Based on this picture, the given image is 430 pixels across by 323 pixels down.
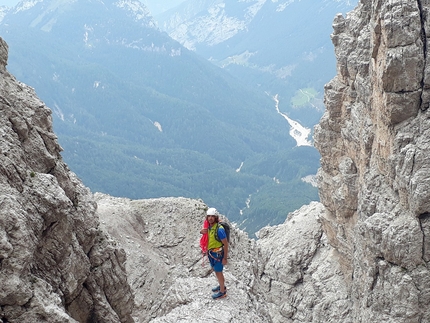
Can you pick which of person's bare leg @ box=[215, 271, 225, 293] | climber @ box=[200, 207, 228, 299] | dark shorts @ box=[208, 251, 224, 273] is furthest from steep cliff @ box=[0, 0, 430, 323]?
climber @ box=[200, 207, 228, 299]

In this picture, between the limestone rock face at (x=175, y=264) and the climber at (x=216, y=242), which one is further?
the limestone rock face at (x=175, y=264)

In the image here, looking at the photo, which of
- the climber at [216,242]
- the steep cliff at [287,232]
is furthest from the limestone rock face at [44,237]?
the climber at [216,242]

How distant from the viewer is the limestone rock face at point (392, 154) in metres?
27.8

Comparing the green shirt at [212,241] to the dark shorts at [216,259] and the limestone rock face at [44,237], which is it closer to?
the dark shorts at [216,259]

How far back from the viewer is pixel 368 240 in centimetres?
3238

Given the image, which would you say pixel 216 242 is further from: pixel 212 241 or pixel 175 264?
pixel 175 264

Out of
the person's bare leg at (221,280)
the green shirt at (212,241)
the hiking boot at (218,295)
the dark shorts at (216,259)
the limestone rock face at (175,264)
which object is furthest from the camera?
the hiking boot at (218,295)

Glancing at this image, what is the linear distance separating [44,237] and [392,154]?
2051 cm

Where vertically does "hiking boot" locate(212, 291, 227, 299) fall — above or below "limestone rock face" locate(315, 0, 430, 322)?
below

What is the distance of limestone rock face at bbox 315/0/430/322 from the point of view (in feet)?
91.3

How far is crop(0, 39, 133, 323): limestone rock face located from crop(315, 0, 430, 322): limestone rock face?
625 inches

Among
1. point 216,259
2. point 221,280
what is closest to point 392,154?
point 221,280

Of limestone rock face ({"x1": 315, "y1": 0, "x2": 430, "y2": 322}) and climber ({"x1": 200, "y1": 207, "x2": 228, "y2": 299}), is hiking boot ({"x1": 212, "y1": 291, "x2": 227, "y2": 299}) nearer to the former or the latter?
climber ({"x1": 200, "y1": 207, "x2": 228, "y2": 299})

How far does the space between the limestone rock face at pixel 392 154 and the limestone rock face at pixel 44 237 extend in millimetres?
15872
